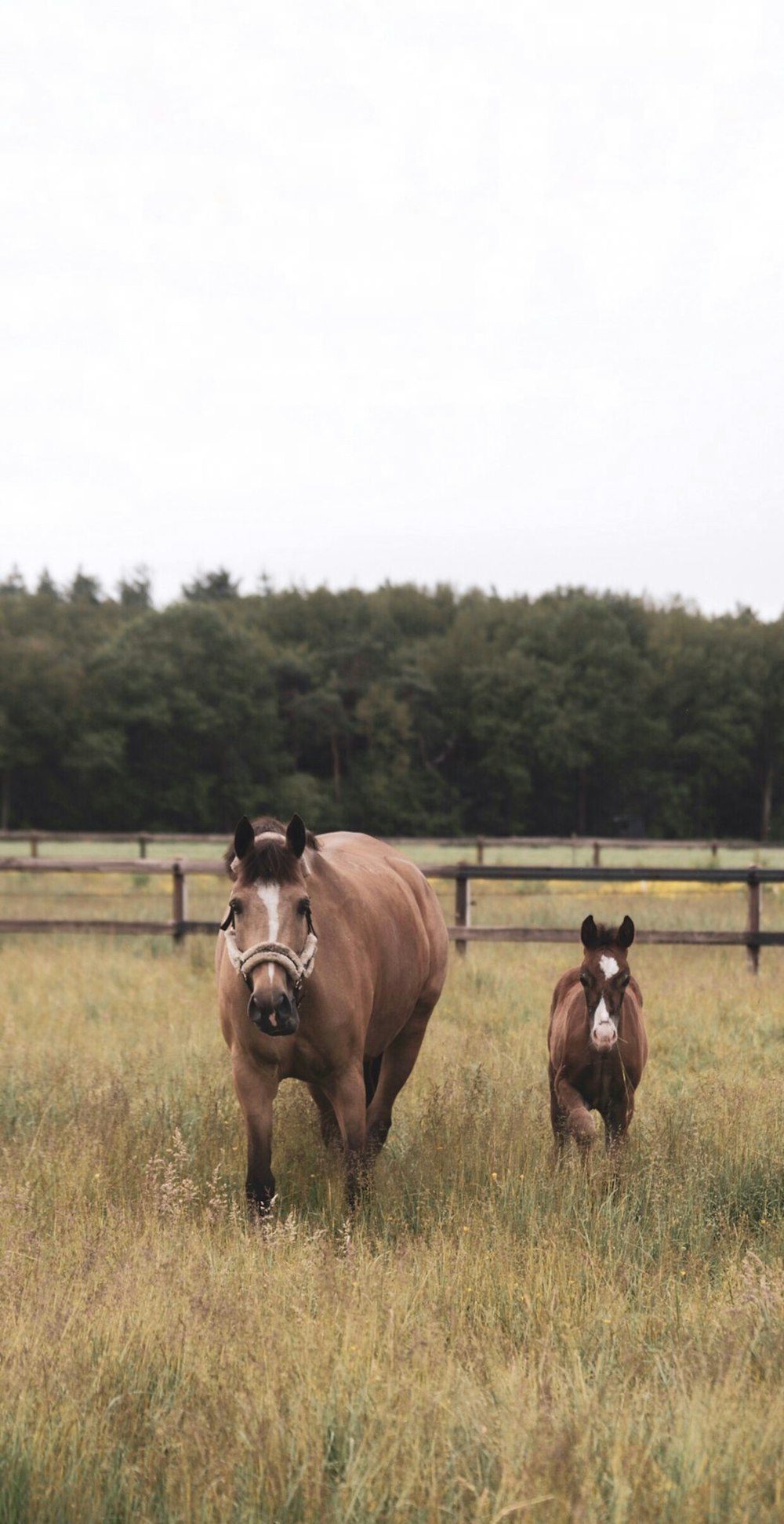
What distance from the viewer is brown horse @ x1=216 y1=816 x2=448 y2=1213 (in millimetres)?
4395

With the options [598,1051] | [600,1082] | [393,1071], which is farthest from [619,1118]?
[393,1071]

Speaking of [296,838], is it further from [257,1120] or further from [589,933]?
[589,933]

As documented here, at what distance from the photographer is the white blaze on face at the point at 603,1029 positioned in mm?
5230

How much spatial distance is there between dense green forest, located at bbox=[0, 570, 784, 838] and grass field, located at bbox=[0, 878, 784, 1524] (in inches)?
1934

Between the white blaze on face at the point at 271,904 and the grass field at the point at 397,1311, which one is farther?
the white blaze on face at the point at 271,904

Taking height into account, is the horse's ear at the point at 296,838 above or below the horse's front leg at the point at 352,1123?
above

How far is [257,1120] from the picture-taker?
4.76 metres

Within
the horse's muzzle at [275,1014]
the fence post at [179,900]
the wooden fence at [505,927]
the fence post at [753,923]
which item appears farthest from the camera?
the fence post at [179,900]

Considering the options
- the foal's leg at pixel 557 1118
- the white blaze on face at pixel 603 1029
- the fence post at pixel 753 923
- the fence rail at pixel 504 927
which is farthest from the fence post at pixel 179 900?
the white blaze on face at pixel 603 1029

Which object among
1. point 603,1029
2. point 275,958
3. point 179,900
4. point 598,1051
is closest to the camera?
point 275,958

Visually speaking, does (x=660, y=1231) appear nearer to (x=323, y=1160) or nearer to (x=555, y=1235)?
(x=555, y=1235)

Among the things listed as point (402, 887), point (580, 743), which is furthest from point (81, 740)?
point (402, 887)

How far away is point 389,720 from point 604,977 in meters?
55.9

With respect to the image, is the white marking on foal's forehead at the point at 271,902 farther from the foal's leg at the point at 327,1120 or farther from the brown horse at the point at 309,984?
the foal's leg at the point at 327,1120
